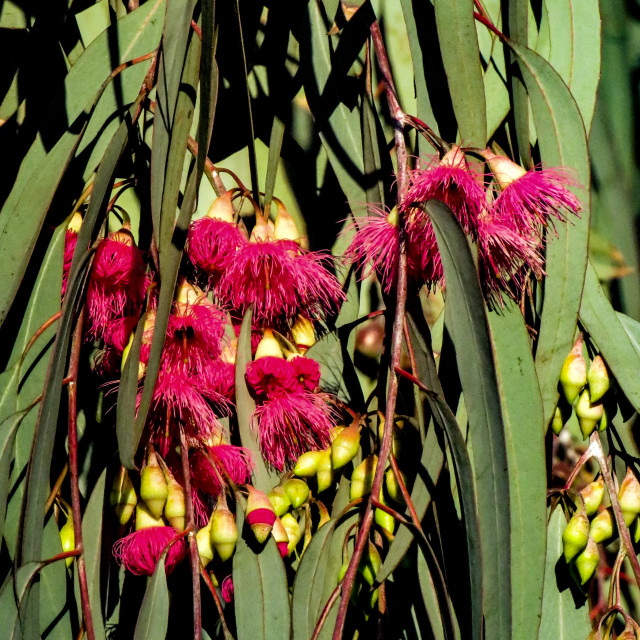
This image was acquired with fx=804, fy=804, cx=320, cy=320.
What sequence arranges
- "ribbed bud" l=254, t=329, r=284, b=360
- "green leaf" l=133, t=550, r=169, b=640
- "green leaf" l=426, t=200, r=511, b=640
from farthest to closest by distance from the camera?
"ribbed bud" l=254, t=329, r=284, b=360 → "green leaf" l=133, t=550, r=169, b=640 → "green leaf" l=426, t=200, r=511, b=640

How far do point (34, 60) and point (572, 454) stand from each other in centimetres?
107

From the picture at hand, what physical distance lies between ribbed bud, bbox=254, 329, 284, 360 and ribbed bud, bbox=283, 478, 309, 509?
0.15m

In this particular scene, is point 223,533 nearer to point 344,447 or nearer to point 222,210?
point 344,447

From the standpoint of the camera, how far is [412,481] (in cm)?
92

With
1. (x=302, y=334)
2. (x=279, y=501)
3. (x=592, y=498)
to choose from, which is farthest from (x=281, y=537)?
(x=592, y=498)

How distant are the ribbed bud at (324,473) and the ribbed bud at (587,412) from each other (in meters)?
0.30

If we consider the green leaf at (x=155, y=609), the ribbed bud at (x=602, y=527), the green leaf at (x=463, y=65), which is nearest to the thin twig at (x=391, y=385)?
the green leaf at (x=463, y=65)

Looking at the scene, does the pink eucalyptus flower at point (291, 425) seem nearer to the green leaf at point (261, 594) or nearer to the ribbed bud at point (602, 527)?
the green leaf at point (261, 594)

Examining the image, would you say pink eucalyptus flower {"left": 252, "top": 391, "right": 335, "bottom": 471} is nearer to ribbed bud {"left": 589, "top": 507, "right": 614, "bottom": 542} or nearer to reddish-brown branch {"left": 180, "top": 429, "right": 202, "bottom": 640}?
reddish-brown branch {"left": 180, "top": 429, "right": 202, "bottom": 640}

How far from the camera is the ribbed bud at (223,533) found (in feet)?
2.76

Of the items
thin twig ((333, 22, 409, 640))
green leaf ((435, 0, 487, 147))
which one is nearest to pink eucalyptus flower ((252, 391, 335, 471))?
thin twig ((333, 22, 409, 640))

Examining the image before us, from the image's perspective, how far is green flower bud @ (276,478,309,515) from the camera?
2.98 ft

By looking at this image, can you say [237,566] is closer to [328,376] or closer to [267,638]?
[267,638]

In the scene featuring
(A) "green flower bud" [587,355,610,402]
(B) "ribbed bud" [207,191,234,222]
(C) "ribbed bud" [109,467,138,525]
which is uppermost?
(B) "ribbed bud" [207,191,234,222]
